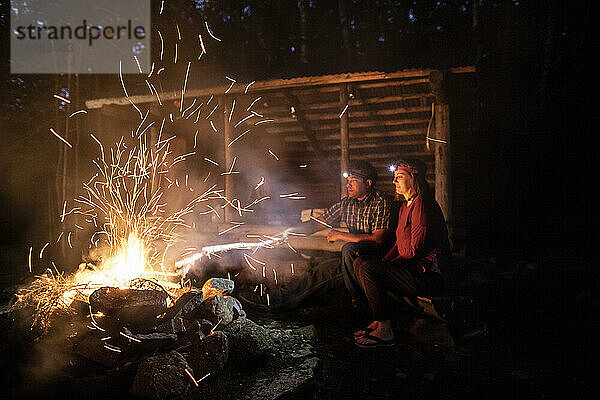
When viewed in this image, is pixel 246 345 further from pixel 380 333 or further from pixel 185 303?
pixel 380 333

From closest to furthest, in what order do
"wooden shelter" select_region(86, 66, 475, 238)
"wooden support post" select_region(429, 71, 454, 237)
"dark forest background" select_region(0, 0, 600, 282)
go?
"wooden support post" select_region(429, 71, 454, 237) < "wooden shelter" select_region(86, 66, 475, 238) < "dark forest background" select_region(0, 0, 600, 282)

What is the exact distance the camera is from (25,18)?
1691 cm

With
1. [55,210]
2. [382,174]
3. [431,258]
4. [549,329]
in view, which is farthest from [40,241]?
[549,329]

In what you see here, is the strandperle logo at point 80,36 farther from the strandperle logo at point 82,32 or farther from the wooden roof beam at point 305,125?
the wooden roof beam at point 305,125

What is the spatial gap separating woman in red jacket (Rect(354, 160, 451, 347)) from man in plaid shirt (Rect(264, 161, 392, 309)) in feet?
1.25

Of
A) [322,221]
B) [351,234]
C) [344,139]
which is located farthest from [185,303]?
[344,139]

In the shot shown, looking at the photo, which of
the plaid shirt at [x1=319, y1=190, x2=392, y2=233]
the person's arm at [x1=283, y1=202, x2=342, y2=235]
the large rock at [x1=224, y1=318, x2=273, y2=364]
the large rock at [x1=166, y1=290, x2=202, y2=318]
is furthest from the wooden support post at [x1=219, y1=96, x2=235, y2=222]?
the large rock at [x1=224, y1=318, x2=273, y2=364]

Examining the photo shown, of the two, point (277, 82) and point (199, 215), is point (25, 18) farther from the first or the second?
point (277, 82)

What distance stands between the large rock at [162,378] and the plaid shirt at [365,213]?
116 inches

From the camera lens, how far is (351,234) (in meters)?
5.17

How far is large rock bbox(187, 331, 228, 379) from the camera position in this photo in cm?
337

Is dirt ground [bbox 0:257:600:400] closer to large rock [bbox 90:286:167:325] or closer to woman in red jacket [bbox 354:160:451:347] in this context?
woman in red jacket [bbox 354:160:451:347]

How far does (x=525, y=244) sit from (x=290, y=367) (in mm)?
7478

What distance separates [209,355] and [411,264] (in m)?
2.36
